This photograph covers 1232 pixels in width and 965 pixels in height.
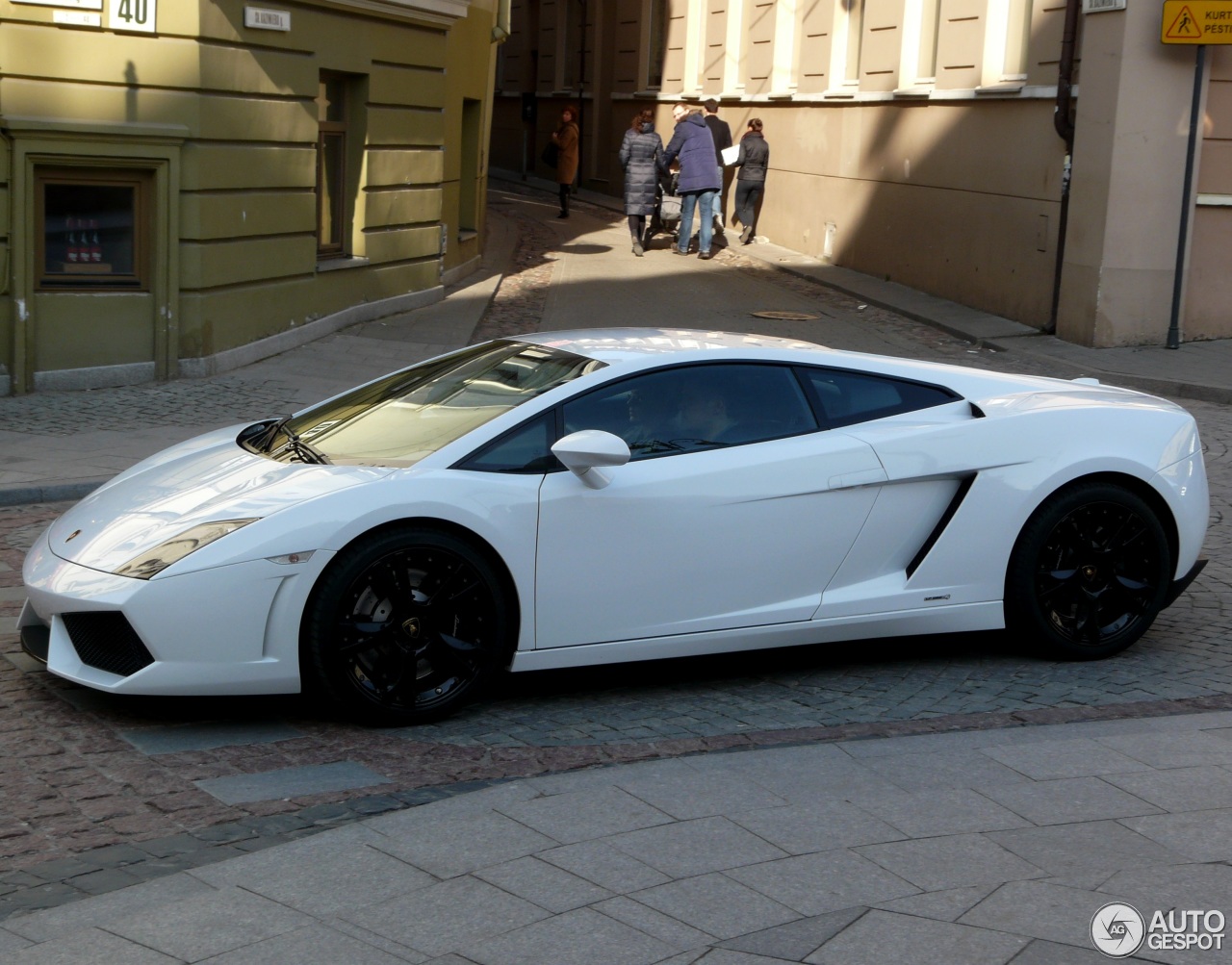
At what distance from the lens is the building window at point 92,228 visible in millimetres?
12727

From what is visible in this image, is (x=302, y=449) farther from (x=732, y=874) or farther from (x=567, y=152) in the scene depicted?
(x=567, y=152)

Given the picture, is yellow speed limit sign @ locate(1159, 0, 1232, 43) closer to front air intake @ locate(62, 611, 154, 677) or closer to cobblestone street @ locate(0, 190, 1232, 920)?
cobblestone street @ locate(0, 190, 1232, 920)

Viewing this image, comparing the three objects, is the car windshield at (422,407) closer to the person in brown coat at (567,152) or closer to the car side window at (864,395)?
the car side window at (864,395)

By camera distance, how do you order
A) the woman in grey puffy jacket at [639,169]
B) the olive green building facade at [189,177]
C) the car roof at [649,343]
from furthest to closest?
the woman in grey puffy jacket at [639,169] < the olive green building facade at [189,177] < the car roof at [649,343]

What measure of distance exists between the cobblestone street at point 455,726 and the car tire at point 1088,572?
152mm

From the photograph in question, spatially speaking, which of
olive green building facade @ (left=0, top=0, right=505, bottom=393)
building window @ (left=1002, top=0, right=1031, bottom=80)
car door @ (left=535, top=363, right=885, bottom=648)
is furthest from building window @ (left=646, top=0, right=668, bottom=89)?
car door @ (left=535, top=363, right=885, bottom=648)

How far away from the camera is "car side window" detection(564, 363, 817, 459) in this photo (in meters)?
5.63

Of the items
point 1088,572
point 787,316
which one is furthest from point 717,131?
point 1088,572

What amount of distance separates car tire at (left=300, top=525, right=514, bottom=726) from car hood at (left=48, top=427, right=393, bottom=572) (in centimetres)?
30

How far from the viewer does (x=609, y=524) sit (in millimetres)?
5441

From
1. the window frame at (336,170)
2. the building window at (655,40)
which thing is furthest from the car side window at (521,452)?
the building window at (655,40)

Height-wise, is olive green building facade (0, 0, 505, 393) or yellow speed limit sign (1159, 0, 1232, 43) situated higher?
yellow speed limit sign (1159, 0, 1232, 43)

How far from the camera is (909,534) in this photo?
19.4 feet

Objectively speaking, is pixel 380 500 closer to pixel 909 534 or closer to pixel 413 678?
pixel 413 678
